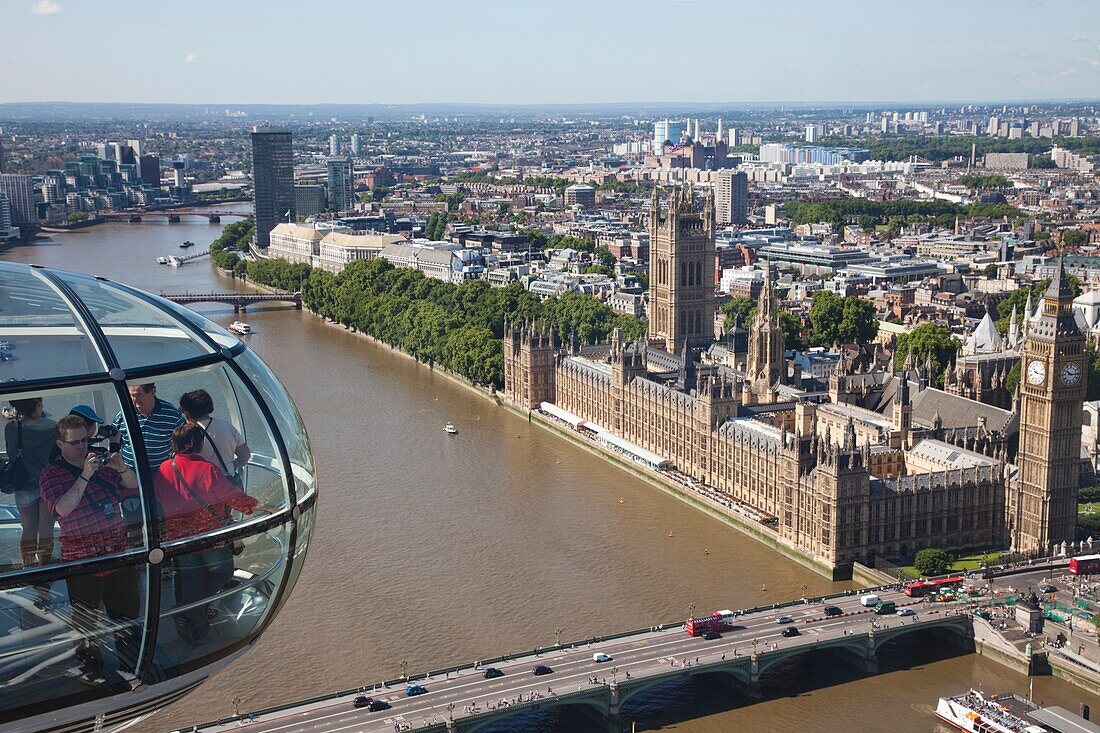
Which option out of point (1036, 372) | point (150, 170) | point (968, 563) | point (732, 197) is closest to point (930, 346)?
point (1036, 372)

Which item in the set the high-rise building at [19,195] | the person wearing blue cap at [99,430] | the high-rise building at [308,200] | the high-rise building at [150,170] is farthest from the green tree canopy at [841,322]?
the high-rise building at [150,170]

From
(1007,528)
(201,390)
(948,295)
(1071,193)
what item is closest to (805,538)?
(1007,528)

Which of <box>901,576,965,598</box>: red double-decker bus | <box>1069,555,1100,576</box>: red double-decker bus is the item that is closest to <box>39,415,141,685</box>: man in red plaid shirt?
<box>901,576,965,598</box>: red double-decker bus

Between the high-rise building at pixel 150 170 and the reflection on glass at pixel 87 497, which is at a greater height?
the reflection on glass at pixel 87 497

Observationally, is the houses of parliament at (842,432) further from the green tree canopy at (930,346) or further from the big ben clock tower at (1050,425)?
the green tree canopy at (930,346)

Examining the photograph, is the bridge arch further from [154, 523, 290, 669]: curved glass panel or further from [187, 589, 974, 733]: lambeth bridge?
[154, 523, 290, 669]: curved glass panel

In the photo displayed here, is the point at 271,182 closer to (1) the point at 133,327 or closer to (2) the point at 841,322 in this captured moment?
(2) the point at 841,322
